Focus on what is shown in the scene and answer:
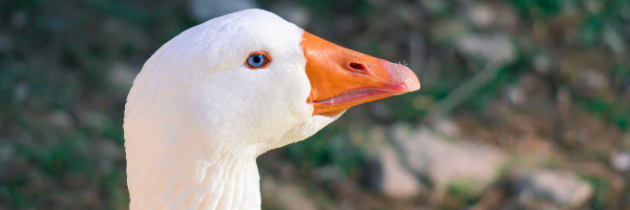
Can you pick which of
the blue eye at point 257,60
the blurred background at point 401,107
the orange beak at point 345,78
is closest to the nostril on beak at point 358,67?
the orange beak at point 345,78

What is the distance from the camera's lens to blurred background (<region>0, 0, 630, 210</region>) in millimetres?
3750

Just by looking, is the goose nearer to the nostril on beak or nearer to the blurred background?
the nostril on beak

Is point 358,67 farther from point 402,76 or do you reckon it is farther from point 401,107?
point 401,107

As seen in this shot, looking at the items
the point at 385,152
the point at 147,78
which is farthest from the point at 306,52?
the point at 385,152

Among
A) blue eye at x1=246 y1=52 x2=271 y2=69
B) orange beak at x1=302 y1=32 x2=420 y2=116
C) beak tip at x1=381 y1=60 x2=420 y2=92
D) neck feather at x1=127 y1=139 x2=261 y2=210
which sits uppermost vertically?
beak tip at x1=381 y1=60 x2=420 y2=92

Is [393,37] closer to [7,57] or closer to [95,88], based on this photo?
[95,88]

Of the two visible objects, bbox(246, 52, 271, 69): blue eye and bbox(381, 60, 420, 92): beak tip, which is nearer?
bbox(246, 52, 271, 69): blue eye

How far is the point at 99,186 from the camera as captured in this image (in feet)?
12.0

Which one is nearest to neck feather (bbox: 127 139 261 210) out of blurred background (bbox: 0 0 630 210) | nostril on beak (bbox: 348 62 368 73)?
nostril on beak (bbox: 348 62 368 73)

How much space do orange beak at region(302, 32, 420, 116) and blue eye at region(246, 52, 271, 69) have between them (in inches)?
5.4

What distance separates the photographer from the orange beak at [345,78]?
1642 millimetres

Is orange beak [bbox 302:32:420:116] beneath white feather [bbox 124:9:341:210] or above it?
above

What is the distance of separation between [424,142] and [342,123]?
0.59 meters

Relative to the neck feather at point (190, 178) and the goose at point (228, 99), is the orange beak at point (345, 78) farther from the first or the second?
the neck feather at point (190, 178)
